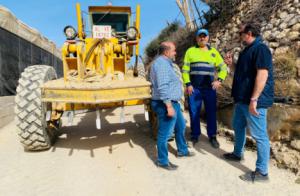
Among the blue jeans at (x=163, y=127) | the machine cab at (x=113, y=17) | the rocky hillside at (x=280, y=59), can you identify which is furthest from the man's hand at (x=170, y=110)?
the machine cab at (x=113, y=17)

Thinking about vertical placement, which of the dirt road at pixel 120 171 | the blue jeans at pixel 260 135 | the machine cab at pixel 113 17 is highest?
the machine cab at pixel 113 17

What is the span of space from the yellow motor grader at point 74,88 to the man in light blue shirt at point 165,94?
1.28 ft

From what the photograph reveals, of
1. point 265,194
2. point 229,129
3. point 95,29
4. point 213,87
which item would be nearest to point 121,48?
point 95,29

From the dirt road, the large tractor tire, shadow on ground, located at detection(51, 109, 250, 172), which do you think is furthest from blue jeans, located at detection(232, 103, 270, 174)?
the large tractor tire

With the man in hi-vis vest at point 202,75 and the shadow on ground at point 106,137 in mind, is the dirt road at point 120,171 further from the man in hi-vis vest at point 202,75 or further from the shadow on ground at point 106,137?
the man in hi-vis vest at point 202,75

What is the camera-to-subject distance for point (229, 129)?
214 inches

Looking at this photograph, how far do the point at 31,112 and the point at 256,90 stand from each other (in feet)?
10.6

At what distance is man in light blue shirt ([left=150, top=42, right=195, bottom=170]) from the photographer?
353cm

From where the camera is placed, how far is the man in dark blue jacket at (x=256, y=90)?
3.15m

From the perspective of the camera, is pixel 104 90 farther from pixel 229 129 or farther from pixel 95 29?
pixel 229 129

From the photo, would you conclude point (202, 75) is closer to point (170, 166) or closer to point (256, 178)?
→ point (170, 166)

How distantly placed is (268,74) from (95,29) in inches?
113

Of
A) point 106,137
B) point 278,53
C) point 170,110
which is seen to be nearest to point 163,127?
point 170,110

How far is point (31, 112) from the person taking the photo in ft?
13.5
